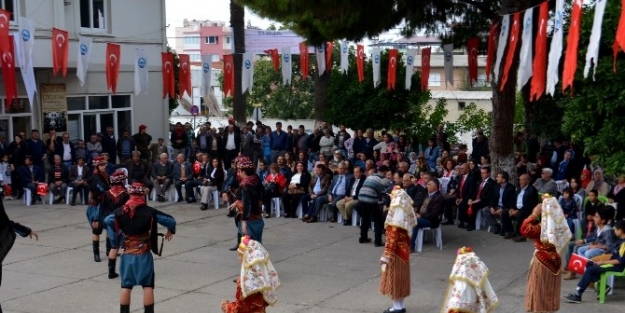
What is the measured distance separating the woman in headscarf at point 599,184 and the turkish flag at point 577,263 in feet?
13.1

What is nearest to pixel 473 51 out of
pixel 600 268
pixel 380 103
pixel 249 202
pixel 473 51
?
pixel 473 51

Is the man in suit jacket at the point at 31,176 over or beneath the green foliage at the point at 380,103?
beneath

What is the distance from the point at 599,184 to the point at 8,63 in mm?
13436

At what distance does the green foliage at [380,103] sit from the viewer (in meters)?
26.7

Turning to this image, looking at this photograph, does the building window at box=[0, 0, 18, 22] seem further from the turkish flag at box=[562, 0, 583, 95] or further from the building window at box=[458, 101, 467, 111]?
the building window at box=[458, 101, 467, 111]

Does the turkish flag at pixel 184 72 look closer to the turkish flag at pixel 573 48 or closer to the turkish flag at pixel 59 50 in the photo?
the turkish flag at pixel 59 50

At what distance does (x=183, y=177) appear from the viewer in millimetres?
20750

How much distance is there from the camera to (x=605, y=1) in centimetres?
1087

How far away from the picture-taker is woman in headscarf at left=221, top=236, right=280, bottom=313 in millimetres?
8430

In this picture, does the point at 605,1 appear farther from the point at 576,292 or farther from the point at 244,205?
the point at 244,205

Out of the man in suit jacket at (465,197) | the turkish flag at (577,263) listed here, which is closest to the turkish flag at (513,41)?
the man in suit jacket at (465,197)

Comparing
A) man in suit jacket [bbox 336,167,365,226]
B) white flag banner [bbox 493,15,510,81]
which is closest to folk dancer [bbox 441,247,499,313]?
man in suit jacket [bbox 336,167,365,226]

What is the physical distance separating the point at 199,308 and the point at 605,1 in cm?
647

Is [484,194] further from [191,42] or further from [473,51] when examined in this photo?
[191,42]
